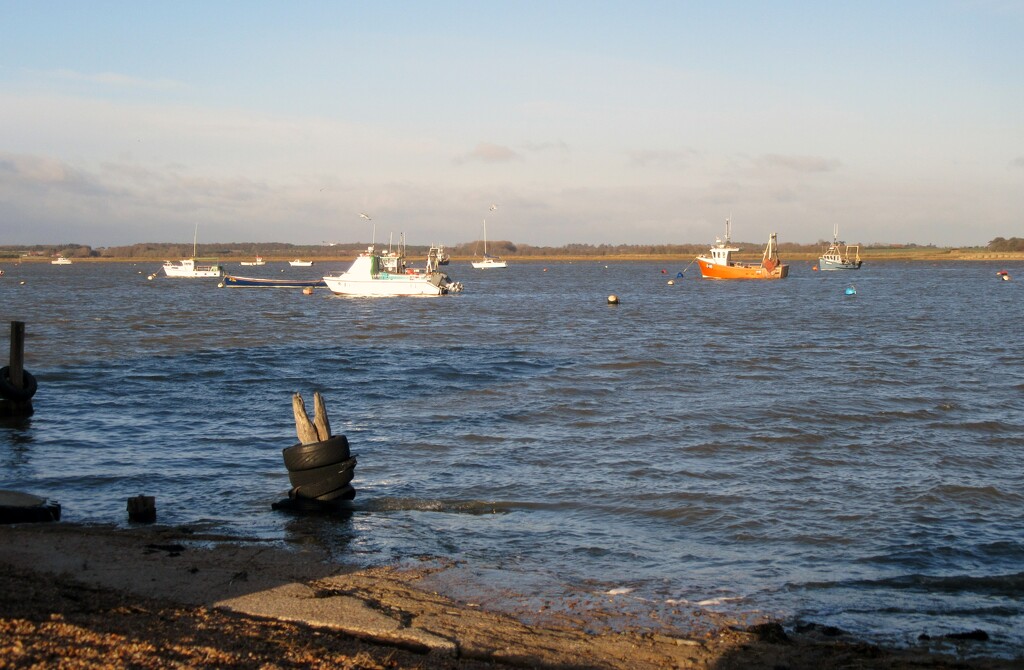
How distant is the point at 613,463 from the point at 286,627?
841cm

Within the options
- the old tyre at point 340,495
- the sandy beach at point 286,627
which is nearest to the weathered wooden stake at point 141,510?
the sandy beach at point 286,627

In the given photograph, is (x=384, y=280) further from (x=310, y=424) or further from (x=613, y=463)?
(x=310, y=424)

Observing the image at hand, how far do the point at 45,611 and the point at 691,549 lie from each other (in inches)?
250

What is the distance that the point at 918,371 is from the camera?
26922 millimetres

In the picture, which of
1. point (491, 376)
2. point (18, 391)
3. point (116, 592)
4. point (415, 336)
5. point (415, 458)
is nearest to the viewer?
point (116, 592)

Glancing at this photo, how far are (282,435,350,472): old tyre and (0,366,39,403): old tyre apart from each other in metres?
8.60

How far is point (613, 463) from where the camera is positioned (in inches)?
583

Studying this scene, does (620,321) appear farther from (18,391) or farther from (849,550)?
(849,550)

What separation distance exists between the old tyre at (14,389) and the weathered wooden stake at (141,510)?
8405mm

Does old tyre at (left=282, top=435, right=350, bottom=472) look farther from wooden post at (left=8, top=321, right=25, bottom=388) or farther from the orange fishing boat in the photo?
the orange fishing boat

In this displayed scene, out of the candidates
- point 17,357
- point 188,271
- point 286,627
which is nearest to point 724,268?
point 188,271

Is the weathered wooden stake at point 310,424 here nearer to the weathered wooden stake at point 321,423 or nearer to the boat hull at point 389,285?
the weathered wooden stake at point 321,423

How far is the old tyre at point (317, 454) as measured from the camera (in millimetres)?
11578

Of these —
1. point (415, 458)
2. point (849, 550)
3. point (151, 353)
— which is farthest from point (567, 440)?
point (151, 353)
